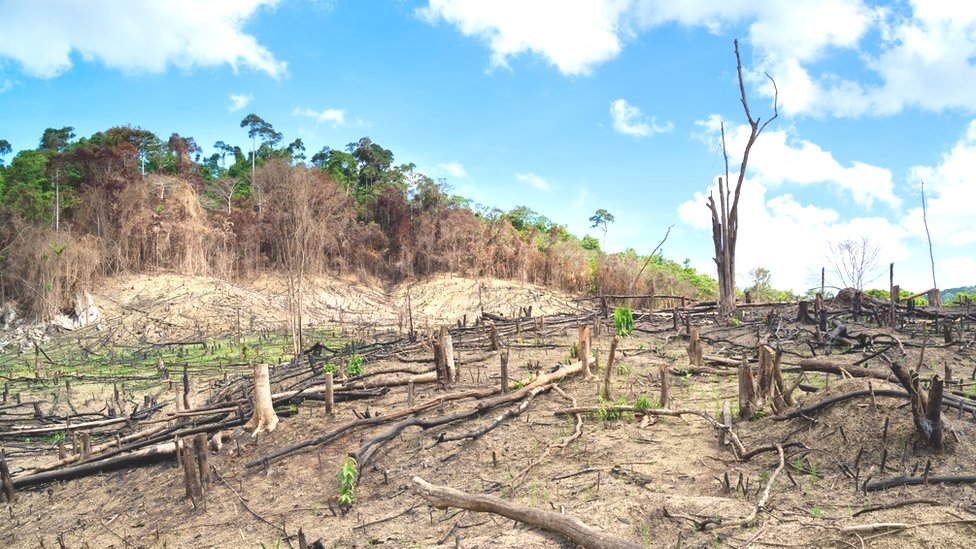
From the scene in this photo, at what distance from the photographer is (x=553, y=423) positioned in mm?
6754

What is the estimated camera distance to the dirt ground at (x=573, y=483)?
153 inches

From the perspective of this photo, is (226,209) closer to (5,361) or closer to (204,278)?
(204,278)

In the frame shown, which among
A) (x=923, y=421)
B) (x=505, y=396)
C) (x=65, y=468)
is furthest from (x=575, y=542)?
(x=65, y=468)

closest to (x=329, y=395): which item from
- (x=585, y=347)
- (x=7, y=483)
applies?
(x=585, y=347)

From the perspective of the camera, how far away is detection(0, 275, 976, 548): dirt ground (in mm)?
3898

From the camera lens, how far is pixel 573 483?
507cm

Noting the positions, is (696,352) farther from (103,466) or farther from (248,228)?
(248,228)

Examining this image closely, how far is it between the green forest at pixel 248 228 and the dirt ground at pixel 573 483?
13908 mm

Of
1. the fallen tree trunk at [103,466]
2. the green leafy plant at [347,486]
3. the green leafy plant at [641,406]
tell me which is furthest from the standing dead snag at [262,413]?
the green leafy plant at [641,406]

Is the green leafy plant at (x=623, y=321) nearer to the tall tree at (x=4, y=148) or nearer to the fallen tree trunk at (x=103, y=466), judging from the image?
the fallen tree trunk at (x=103, y=466)

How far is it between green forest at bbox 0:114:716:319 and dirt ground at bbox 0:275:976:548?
13.9 m

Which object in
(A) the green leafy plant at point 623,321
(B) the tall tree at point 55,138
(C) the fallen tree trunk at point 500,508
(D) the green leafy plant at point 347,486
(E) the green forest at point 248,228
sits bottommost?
(D) the green leafy plant at point 347,486

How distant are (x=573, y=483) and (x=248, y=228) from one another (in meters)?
29.3

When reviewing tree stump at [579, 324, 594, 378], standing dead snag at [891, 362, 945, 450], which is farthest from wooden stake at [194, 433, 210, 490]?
standing dead snag at [891, 362, 945, 450]
